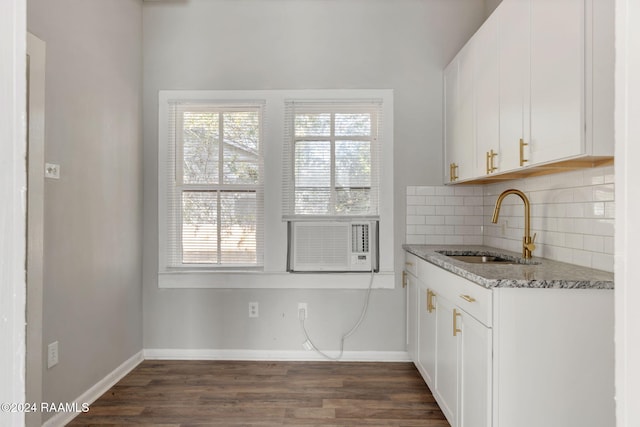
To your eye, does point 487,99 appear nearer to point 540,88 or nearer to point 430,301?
point 540,88

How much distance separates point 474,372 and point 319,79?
2.32m

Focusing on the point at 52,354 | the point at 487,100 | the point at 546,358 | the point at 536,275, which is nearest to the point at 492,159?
the point at 487,100

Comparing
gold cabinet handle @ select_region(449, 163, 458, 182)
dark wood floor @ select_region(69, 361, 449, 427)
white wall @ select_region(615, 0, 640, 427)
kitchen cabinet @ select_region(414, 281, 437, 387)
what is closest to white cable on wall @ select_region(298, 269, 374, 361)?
dark wood floor @ select_region(69, 361, 449, 427)

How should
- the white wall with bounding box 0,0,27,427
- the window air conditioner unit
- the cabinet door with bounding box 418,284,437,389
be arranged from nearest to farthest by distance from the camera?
the white wall with bounding box 0,0,27,427 → the cabinet door with bounding box 418,284,437,389 → the window air conditioner unit

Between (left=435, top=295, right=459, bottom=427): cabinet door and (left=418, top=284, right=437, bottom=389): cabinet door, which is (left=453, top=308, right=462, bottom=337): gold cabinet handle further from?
(left=418, top=284, right=437, bottom=389): cabinet door

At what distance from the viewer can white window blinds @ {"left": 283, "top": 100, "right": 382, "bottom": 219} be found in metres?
2.94

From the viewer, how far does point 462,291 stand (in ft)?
5.74

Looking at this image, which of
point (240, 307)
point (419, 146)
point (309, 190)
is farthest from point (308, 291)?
point (419, 146)

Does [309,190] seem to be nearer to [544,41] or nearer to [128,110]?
[128,110]

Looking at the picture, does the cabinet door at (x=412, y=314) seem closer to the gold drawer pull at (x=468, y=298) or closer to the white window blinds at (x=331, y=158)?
the white window blinds at (x=331, y=158)

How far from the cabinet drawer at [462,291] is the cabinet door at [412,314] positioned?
27 cm

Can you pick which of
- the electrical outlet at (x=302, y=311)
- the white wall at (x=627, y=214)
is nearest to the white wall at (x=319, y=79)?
the electrical outlet at (x=302, y=311)

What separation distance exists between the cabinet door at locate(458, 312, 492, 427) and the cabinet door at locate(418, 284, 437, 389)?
440 mm

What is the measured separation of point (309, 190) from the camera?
2.95 metres
